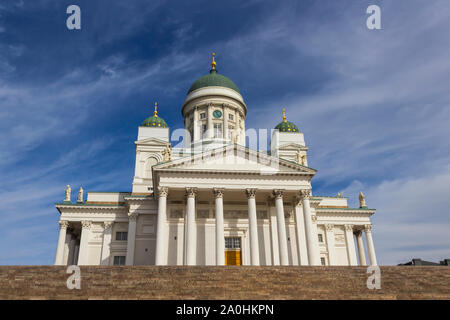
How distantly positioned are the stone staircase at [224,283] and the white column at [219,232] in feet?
26.0

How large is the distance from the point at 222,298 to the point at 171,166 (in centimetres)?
1557

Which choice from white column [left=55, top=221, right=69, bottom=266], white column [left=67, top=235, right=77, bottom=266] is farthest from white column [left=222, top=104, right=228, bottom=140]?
white column [left=67, top=235, right=77, bottom=266]

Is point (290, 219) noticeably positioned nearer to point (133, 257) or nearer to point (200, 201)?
point (200, 201)

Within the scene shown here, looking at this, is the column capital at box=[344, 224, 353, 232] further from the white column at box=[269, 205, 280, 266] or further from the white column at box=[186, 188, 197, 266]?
the white column at box=[186, 188, 197, 266]

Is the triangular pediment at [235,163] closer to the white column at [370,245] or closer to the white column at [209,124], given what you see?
the white column at [209,124]

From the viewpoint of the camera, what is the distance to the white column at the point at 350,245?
1495 inches

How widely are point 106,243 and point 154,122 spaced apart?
60.5 ft

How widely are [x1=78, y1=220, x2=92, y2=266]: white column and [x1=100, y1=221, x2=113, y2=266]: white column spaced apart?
1555 mm

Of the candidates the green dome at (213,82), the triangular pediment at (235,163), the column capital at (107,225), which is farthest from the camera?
the green dome at (213,82)

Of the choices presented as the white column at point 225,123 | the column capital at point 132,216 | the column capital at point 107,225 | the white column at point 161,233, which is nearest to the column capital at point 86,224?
the column capital at point 107,225

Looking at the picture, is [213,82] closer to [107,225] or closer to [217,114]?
[217,114]
